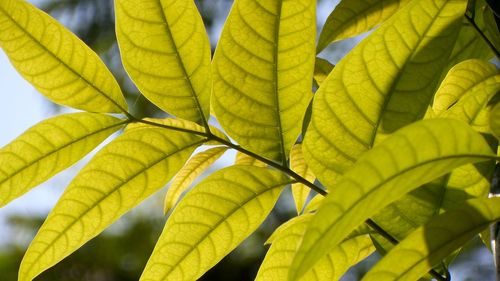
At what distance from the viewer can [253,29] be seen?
66 cm

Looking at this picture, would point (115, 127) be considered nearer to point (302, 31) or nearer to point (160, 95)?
point (160, 95)

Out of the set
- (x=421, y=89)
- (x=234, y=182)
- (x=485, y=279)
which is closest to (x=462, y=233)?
(x=421, y=89)

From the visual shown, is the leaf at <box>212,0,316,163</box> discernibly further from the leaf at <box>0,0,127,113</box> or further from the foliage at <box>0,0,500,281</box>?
the leaf at <box>0,0,127,113</box>

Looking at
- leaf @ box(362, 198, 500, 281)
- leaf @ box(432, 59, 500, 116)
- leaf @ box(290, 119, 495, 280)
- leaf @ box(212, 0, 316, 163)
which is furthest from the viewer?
leaf @ box(432, 59, 500, 116)

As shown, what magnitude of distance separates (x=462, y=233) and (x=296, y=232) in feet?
0.75

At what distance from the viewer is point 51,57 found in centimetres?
74

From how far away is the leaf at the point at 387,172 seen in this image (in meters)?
0.43

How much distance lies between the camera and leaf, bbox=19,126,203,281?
735mm

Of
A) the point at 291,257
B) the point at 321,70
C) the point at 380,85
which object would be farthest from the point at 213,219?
the point at 321,70

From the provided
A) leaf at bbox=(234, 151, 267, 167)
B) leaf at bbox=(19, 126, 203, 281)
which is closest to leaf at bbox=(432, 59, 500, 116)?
leaf at bbox=(234, 151, 267, 167)

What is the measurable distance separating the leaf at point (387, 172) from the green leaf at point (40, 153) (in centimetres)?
39

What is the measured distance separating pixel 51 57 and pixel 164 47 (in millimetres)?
132

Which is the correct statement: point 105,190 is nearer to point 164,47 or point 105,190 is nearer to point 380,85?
point 164,47

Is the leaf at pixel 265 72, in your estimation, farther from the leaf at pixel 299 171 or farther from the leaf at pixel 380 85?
the leaf at pixel 299 171
